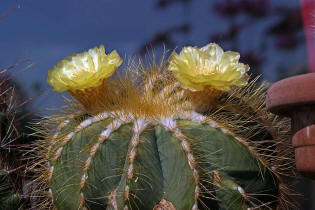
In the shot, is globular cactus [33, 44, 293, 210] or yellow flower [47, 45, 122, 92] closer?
globular cactus [33, 44, 293, 210]

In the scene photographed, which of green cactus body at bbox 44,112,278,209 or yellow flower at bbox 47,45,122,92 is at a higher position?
yellow flower at bbox 47,45,122,92

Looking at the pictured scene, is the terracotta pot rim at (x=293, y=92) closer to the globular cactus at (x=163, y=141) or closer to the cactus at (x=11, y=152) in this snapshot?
the globular cactus at (x=163, y=141)

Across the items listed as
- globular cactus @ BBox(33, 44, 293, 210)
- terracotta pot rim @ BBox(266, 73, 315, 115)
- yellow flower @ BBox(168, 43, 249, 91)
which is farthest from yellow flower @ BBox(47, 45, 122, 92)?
terracotta pot rim @ BBox(266, 73, 315, 115)

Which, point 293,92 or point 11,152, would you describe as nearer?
point 293,92

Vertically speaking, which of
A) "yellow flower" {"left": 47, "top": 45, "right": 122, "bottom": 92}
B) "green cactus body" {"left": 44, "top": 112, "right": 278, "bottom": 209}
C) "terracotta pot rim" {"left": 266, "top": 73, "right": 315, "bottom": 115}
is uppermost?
"yellow flower" {"left": 47, "top": 45, "right": 122, "bottom": 92}

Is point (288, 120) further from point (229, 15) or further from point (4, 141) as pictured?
point (229, 15)

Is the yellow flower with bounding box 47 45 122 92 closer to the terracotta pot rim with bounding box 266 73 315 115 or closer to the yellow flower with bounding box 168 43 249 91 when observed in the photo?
the yellow flower with bounding box 168 43 249 91

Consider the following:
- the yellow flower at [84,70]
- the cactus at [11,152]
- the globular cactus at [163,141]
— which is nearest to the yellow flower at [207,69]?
the globular cactus at [163,141]

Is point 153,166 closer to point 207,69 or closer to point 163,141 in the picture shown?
point 163,141

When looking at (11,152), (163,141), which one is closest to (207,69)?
(163,141)
